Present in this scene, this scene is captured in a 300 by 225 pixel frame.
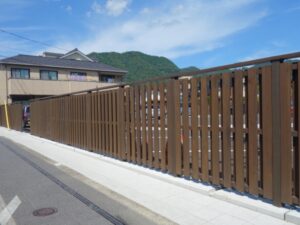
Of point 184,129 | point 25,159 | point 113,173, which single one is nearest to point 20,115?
point 25,159

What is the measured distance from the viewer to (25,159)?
33.3 ft

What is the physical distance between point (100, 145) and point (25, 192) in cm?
373

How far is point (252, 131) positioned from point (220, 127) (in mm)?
664

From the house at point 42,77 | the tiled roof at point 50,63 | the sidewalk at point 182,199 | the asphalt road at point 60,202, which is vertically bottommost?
the asphalt road at point 60,202

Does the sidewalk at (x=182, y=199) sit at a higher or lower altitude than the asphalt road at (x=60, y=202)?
higher

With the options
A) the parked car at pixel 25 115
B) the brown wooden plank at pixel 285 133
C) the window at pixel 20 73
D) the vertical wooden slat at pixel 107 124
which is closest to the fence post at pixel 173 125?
the brown wooden plank at pixel 285 133

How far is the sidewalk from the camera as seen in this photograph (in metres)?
4.30

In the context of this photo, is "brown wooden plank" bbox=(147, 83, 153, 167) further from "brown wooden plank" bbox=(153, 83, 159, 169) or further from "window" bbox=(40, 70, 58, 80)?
"window" bbox=(40, 70, 58, 80)

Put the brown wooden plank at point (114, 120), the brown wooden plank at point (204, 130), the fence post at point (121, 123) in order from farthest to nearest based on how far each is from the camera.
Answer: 1. the brown wooden plank at point (114, 120)
2. the fence post at point (121, 123)
3. the brown wooden plank at point (204, 130)

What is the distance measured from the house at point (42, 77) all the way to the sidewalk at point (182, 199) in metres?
27.0

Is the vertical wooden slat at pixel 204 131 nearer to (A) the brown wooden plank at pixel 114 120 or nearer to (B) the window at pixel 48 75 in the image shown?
(A) the brown wooden plank at pixel 114 120

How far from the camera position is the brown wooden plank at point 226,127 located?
5230 mm

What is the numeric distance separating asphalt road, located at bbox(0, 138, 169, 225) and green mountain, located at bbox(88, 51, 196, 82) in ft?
182

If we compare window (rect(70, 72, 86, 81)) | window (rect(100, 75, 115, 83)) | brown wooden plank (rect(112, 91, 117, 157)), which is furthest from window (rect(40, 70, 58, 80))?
brown wooden plank (rect(112, 91, 117, 157))
